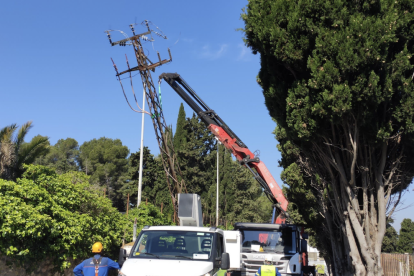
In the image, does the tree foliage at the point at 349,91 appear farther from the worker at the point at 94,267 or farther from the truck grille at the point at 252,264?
the worker at the point at 94,267

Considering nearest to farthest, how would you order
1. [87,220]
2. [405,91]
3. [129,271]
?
1. [129,271]
2. [405,91]
3. [87,220]

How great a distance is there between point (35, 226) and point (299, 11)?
7283 millimetres

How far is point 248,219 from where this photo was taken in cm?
4372

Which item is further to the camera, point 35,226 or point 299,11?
point 35,226

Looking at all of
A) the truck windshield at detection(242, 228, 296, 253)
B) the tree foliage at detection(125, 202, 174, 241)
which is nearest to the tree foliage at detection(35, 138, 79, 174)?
the tree foliage at detection(125, 202, 174, 241)

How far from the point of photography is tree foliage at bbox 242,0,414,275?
25.4ft

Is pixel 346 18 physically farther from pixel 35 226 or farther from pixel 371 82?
pixel 35 226

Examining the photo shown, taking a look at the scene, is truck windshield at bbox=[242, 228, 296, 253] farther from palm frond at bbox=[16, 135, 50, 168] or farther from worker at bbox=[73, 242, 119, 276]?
palm frond at bbox=[16, 135, 50, 168]

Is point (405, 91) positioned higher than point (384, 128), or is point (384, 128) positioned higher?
point (405, 91)

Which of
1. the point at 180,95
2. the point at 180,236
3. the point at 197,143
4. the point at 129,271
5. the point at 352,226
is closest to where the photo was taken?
the point at 129,271

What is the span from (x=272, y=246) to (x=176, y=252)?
6.27 meters

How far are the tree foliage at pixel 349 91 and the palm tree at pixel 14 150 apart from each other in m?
9.68

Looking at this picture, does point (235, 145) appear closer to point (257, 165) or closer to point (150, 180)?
point (257, 165)

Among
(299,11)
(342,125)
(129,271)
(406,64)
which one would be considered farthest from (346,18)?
(129,271)
